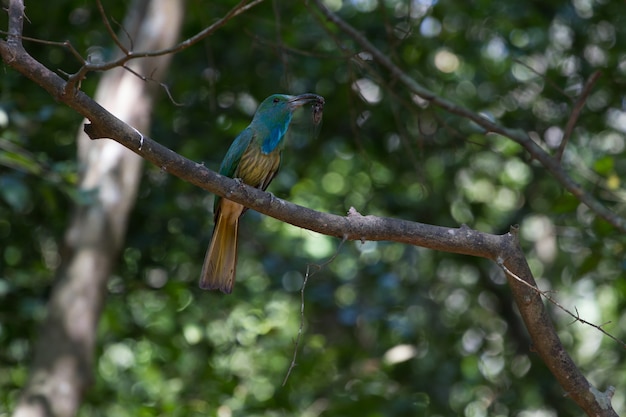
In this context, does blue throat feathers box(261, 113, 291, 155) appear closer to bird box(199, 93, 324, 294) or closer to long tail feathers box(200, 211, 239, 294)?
bird box(199, 93, 324, 294)

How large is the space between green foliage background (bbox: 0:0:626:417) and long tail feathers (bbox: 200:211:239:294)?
1271mm

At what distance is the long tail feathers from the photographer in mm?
3938

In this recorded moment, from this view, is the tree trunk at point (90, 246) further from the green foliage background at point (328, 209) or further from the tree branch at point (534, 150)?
the tree branch at point (534, 150)

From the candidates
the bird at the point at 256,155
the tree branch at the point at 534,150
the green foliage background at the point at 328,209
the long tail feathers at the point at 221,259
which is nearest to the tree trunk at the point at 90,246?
the green foliage background at the point at 328,209

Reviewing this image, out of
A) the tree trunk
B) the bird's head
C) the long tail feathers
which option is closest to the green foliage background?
the tree trunk

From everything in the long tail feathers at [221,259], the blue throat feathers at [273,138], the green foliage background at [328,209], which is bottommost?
the green foliage background at [328,209]

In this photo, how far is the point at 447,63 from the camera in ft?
23.9

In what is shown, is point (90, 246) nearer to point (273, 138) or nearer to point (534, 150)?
point (273, 138)

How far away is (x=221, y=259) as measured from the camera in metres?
4.05

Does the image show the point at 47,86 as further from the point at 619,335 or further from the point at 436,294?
the point at 619,335

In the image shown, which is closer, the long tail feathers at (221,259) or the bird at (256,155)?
the long tail feathers at (221,259)

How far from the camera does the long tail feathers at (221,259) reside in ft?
12.9

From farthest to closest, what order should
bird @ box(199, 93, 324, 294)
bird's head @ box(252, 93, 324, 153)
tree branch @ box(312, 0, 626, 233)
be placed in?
bird's head @ box(252, 93, 324, 153)
bird @ box(199, 93, 324, 294)
tree branch @ box(312, 0, 626, 233)

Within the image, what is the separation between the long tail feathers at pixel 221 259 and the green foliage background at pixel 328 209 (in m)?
1.27
